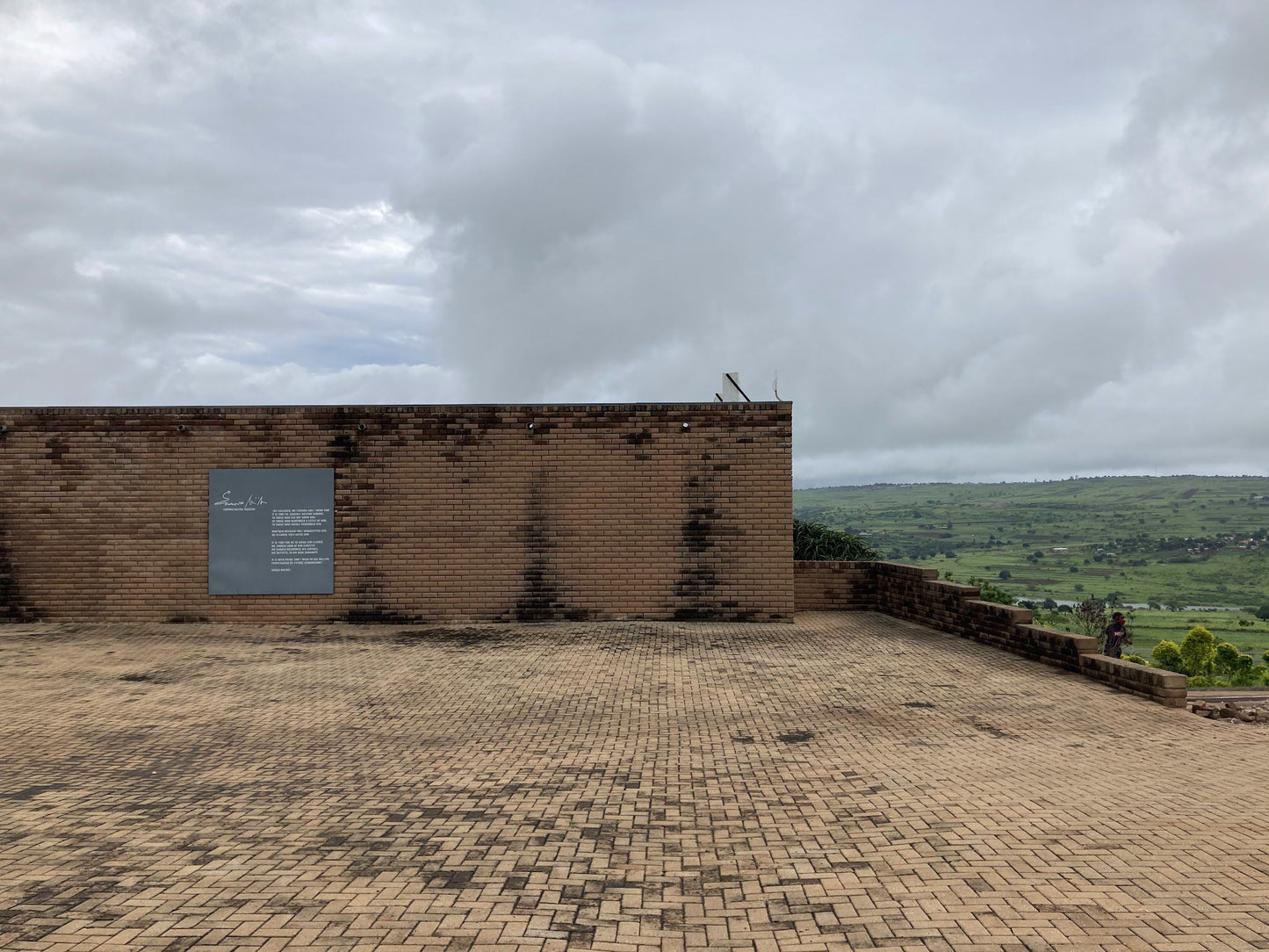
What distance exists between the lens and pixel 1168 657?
3039 centimetres

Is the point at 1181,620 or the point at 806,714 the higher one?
the point at 806,714

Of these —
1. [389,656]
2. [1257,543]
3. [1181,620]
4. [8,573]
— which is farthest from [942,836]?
[1257,543]

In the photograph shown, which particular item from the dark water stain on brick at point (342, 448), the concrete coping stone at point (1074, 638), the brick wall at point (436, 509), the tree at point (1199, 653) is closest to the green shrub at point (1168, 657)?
the tree at point (1199, 653)

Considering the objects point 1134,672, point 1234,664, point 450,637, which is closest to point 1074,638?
point 1134,672

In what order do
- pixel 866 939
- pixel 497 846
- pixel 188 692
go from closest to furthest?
1. pixel 866 939
2. pixel 497 846
3. pixel 188 692

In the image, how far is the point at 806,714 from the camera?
8.16m

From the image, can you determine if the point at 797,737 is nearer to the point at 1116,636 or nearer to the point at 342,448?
the point at 342,448

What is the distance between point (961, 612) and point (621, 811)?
9.39 meters

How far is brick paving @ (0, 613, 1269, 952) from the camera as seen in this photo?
3867 millimetres

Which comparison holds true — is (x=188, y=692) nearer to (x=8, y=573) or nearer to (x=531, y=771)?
(x=531, y=771)

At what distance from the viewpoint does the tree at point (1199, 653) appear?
30188 mm

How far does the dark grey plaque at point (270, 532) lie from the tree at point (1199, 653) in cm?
3153

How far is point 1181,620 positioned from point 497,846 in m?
99.9

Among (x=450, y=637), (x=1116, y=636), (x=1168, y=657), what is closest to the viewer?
(x=450, y=637)
